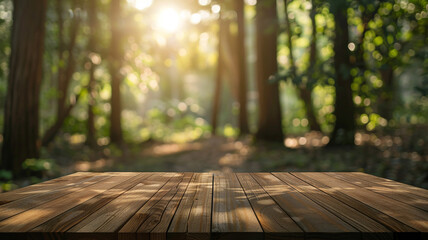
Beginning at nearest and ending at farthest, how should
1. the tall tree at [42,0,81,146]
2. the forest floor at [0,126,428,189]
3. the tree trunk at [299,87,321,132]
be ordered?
the forest floor at [0,126,428,189]
the tall tree at [42,0,81,146]
the tree trunk at [299,87,321,132]

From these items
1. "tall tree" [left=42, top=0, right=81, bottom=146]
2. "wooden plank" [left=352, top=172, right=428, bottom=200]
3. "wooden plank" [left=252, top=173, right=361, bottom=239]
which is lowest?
"wooden plank" [left=352, top=172, right=428, bottom=200]

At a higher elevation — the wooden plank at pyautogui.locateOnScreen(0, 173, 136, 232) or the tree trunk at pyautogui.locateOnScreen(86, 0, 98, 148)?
the tree trunk at pyautogui.locateOnScreen(86, 0, 98, 148)

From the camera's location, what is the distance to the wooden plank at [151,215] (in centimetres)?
165

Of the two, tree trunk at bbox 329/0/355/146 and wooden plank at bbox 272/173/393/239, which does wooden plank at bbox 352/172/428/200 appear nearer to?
wooden plank at bbox 272/173/393/239

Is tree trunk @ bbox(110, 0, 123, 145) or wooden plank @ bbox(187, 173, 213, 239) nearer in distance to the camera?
wooden plank @ bbox(187, 173, 213, 239)

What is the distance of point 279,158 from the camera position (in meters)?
8.62

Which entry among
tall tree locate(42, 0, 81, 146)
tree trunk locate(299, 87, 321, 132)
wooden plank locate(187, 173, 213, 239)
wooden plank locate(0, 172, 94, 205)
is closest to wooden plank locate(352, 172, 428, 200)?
wooden plank locate(187, 173, 213, 239)

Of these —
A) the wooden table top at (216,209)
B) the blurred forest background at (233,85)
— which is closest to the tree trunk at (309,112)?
the blurred forest background at (233,85)

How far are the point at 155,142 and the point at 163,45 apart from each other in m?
4.34

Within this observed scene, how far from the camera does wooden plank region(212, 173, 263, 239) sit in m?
1.65

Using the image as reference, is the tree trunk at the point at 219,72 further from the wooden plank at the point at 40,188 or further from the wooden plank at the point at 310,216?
the wooden plank at the point at 310,216

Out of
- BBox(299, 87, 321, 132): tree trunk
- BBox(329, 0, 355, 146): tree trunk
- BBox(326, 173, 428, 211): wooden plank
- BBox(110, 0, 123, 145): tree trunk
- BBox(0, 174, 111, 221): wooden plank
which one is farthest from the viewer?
BBox(299, 87, 321, 132): tree trunk

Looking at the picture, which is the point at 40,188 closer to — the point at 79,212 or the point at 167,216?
the point at 79,212

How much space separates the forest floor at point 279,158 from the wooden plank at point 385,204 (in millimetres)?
3441
